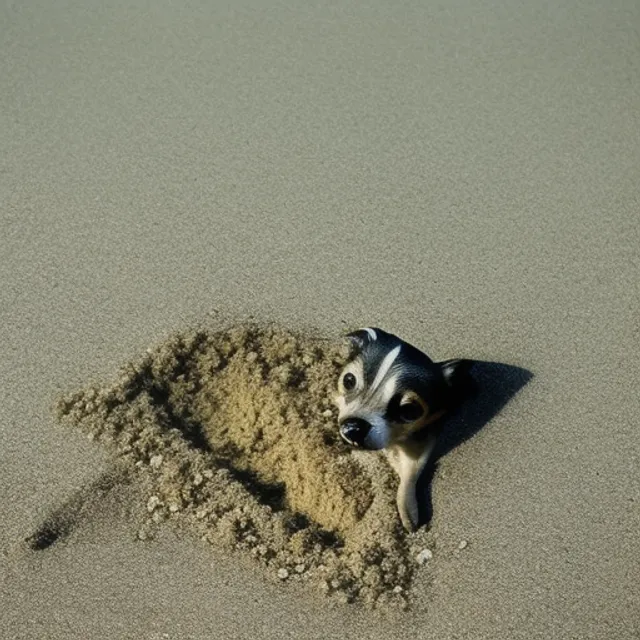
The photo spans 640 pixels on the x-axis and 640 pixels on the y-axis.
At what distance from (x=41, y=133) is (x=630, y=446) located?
2464 millimetres

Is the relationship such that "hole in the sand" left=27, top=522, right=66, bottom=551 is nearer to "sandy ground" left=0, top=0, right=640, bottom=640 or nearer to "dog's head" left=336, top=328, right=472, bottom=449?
"sandy ground" left=0, top=0, right=640, bottom=640

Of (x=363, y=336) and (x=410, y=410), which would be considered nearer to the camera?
(x=410, y=410)

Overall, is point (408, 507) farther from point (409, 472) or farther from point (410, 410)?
point (410, 410)

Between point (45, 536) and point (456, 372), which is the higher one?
point (45, 536)

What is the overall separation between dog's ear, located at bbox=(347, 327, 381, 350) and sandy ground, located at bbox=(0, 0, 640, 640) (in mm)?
249

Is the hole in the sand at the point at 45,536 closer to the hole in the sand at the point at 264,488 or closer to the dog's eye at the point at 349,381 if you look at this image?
the hole in the sand at the point at 264,488

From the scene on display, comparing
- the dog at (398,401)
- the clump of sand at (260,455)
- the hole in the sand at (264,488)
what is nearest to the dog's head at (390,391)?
the dog at (398,401)

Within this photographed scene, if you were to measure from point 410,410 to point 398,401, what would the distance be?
0.16 feet

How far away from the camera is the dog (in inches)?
103

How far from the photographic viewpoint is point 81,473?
8.54 feet

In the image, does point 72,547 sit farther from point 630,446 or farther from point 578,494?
point 630,446

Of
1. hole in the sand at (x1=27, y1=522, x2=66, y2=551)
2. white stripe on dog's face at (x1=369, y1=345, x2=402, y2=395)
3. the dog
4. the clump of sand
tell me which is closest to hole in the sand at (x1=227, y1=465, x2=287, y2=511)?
the clump of sand

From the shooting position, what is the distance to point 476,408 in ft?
9.28

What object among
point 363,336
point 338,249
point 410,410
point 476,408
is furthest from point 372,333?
point 338,249
